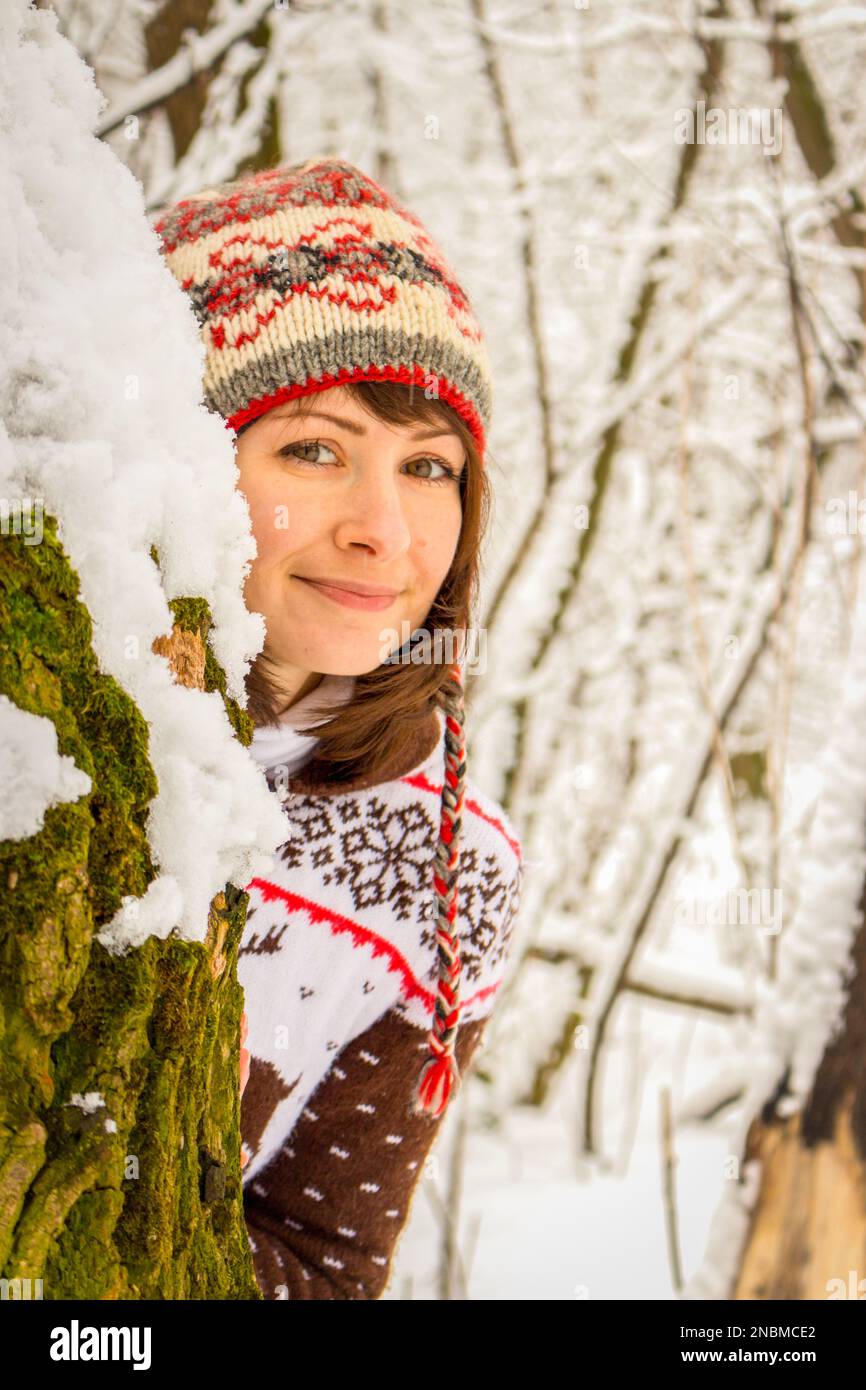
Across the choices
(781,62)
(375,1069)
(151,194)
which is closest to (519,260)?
(781,62)

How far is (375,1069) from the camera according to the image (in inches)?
71.6

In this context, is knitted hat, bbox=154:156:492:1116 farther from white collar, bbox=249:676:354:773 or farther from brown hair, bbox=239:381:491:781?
white collar, bbox=249:676:354:773

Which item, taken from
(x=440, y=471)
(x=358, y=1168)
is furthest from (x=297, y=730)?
(x=358, y=1168)

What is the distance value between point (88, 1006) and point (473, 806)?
1150mm

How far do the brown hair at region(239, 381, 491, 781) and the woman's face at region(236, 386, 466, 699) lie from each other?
0.13 ft

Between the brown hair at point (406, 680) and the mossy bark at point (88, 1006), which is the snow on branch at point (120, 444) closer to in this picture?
the mossy bark at point (88, 1006)

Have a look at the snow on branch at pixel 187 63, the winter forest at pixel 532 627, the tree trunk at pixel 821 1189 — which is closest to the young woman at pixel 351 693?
the winter forest at pixel 532 627

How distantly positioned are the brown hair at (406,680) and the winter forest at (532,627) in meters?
0.65

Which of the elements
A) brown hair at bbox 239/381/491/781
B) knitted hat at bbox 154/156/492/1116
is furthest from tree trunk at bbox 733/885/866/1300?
brown hair at bbox 239/381/491/781

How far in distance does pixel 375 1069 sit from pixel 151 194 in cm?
289

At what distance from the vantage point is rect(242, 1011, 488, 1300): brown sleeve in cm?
181

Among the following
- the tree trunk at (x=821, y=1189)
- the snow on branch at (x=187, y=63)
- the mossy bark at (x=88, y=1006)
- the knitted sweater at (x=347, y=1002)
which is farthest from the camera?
the snow on branch at (x=187, y=63)

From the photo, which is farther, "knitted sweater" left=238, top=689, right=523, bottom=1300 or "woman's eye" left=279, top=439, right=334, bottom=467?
"knitted sweater" left=238, top=689, right=523, bottom=1300

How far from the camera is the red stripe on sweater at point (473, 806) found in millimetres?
1827
